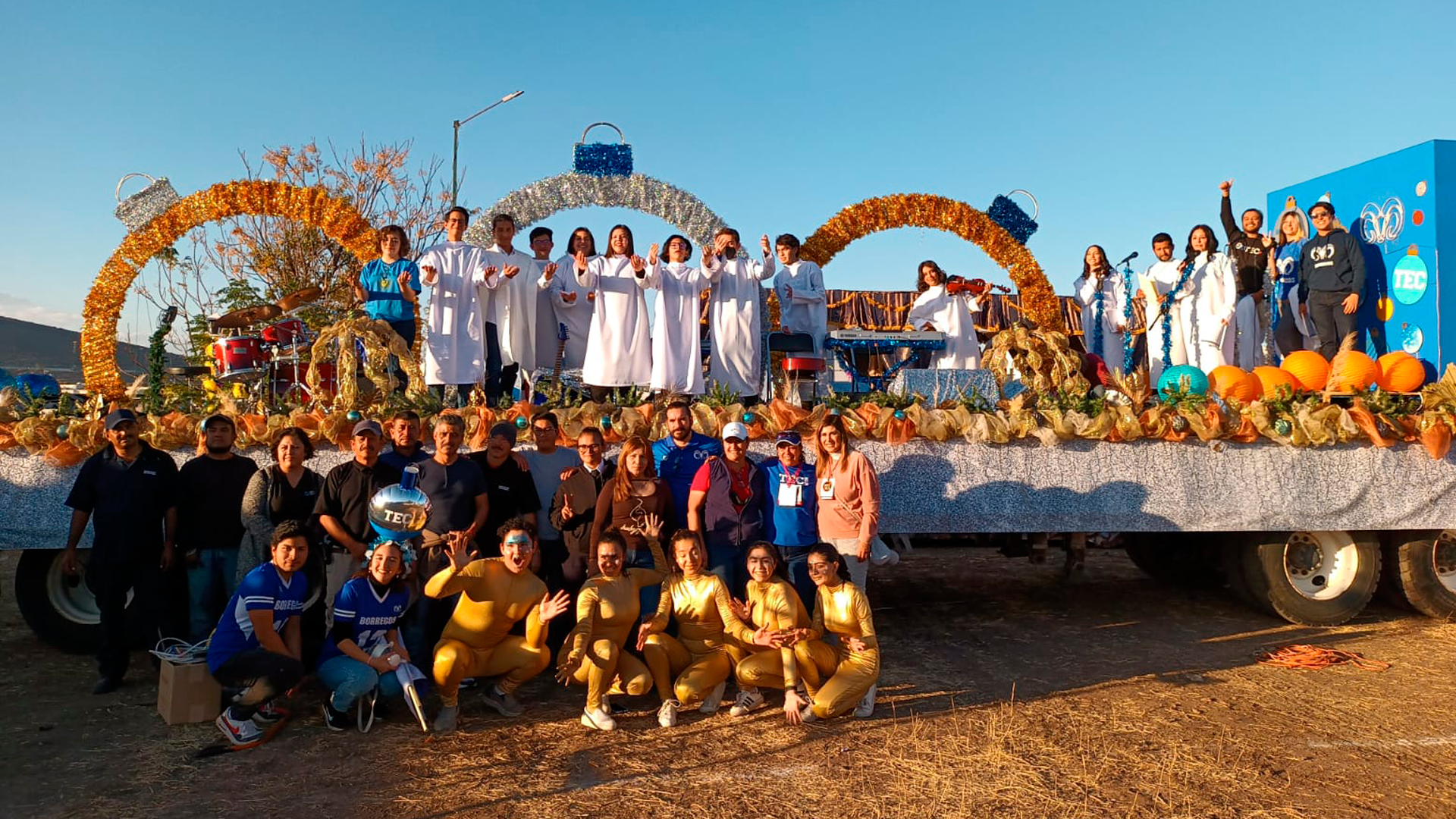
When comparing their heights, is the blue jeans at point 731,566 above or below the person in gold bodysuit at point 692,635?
above

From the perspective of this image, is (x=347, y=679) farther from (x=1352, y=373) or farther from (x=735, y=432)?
(x=1352, y=373)

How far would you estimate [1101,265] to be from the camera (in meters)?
10.1

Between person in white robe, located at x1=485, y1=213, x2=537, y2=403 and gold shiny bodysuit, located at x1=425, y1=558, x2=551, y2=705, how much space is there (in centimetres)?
369

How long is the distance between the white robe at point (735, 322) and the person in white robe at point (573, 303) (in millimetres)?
1096

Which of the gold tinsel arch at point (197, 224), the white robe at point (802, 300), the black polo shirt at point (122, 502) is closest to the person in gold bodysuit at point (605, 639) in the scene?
the black polo shirt at point (122, 502)

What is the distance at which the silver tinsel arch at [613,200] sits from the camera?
10000 millimetres

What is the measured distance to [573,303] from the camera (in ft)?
28.2

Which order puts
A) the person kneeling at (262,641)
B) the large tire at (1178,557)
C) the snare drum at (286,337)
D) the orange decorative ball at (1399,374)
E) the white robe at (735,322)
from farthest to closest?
the white robe at (735,322), the snare drum at (286,337), the large tire at (1178,557), the orange decorative ball at (1399,374), the person kneeling at (262,641)

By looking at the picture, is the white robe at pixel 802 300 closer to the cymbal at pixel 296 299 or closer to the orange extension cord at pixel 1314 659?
the cymbal at pixel 296 299

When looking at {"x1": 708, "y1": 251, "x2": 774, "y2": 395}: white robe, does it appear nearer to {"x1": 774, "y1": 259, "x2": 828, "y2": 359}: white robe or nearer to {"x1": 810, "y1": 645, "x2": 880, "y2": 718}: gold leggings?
{"x1": 774, "y1": 259, "x2": 828, "y2": 359}: white robe

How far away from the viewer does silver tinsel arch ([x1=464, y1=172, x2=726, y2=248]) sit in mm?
10000

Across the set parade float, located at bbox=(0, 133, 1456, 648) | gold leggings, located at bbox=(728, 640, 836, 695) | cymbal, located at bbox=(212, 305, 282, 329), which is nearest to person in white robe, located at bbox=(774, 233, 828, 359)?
parade float, located at bbox=(0, 133, 1456, 648)

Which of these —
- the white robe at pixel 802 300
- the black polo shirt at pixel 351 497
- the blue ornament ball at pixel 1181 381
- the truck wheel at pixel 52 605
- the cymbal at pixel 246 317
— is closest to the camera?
the black polo shirt at pixel 351 497

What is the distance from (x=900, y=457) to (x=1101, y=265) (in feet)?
16.5
